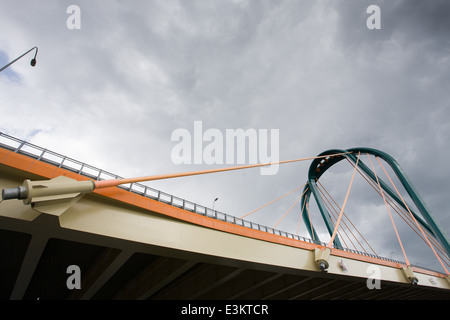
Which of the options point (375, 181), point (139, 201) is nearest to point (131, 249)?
point (139, 201)

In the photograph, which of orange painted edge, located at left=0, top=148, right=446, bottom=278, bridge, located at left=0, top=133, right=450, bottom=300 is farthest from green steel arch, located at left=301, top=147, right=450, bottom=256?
orange painted edge, located at left=0, top=148, right=446, bottom=278

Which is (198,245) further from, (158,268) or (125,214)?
(158,268)

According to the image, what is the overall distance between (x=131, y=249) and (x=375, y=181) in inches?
1356

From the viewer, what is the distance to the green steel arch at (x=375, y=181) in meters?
27.7

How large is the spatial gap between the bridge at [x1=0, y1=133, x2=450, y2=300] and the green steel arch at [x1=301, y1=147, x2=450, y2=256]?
8245 millimetres

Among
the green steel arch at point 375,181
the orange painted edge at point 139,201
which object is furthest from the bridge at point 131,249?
the green steel arch at point 375,181

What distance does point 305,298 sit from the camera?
74.4 ft

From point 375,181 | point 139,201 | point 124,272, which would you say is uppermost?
point 375,181

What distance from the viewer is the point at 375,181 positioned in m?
32.2

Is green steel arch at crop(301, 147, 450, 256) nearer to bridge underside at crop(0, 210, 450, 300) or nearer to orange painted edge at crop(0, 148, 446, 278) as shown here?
bridge underside at crop(0, 210, 450, 300)

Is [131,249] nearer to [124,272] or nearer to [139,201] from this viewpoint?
[139,201]

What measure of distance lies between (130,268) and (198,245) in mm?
8036

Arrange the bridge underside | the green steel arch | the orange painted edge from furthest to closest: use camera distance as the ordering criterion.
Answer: the green steel arch → the bridge underside → the orange painted edge

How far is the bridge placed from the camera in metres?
7.28
